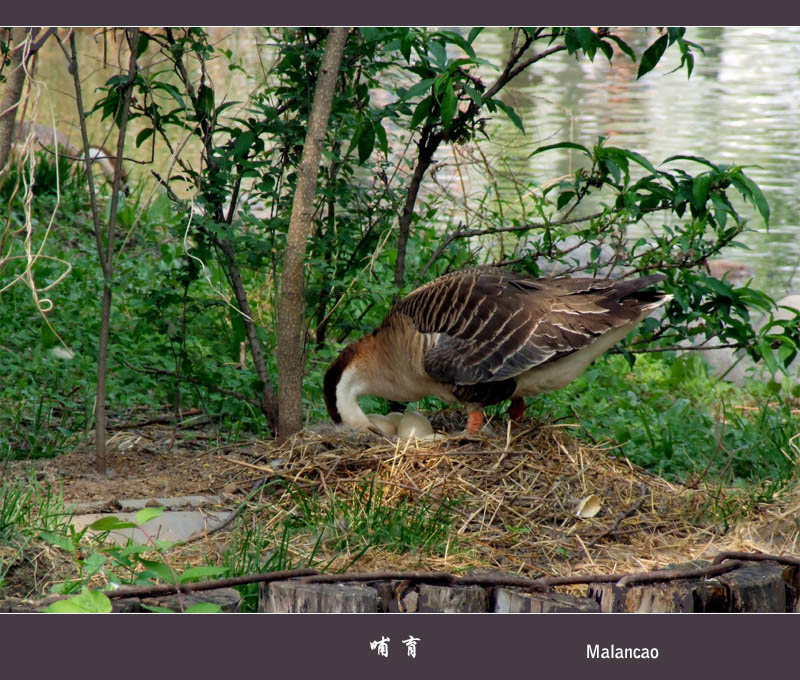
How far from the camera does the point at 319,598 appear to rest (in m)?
3.25

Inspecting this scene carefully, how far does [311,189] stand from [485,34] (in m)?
12.7

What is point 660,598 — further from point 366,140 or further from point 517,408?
point 366,140

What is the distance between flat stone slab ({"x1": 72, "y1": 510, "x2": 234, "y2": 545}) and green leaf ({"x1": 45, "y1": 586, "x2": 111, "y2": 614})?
43.5 inches

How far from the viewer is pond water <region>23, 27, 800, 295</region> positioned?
33.6 ft

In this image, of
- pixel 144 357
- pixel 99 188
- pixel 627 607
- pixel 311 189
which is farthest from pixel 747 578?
pixel 99 188

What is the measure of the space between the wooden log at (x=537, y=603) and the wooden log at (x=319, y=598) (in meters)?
0.42

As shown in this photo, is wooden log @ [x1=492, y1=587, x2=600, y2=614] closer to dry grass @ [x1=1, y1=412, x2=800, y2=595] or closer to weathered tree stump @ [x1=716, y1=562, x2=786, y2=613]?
weathered tree stump @ [x1=716, y1=562, x2=786, y2=613]

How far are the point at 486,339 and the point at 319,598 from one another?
84.6 inches

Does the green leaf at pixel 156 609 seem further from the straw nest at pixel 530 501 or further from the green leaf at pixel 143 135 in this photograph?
the green leaf at pixel 143 135

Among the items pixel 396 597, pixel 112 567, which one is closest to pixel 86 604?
pixel 112 567

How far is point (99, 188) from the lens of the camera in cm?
980

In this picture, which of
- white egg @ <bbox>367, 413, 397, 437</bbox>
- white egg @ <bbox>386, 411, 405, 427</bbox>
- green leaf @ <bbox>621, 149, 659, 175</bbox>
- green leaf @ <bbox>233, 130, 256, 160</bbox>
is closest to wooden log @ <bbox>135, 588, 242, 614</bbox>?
white egg @ <bbox>367, 413, 397, 437</bbox>

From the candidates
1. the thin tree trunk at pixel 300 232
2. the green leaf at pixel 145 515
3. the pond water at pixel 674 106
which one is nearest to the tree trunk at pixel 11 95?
the thin tree trunk at pixel 300 232
